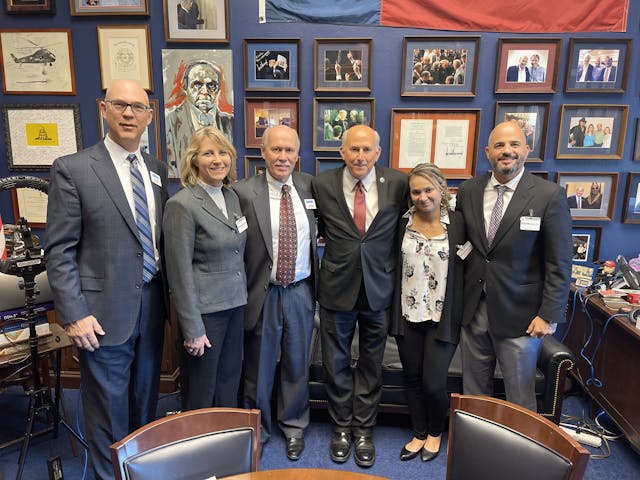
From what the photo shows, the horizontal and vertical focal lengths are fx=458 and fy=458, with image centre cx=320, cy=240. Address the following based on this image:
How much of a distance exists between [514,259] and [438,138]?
1.31 m

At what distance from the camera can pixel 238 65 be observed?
10.4 feet

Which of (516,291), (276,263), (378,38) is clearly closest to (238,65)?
(378,38)

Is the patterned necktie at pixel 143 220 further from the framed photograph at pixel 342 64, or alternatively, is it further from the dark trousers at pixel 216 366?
the framed photograph at pixel 342 64

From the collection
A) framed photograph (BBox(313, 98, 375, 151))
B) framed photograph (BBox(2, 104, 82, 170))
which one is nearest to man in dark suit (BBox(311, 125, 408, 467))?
framed photograph (BBox(313, 98, 375, 151))

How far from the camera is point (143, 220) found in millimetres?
1986

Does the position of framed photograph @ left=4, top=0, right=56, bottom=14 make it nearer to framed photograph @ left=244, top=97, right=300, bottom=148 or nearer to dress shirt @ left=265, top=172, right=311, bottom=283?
framed photograph @ left=244, top=97, right=300, bottom=148

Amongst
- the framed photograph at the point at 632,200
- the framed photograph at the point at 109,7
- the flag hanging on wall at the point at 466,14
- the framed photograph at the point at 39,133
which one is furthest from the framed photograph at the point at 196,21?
the framed photograph at the point at 632,200

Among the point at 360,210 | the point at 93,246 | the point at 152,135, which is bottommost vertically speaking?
the point at 93,246

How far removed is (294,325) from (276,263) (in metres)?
0.36

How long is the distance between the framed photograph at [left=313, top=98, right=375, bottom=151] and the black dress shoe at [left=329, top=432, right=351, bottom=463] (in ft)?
6.13

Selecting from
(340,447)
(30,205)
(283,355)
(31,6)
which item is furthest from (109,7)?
(340,447)

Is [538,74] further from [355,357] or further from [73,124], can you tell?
[73,124]

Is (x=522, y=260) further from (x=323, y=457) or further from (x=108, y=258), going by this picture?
(x=108, y=258)

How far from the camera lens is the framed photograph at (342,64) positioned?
3.09 metres
